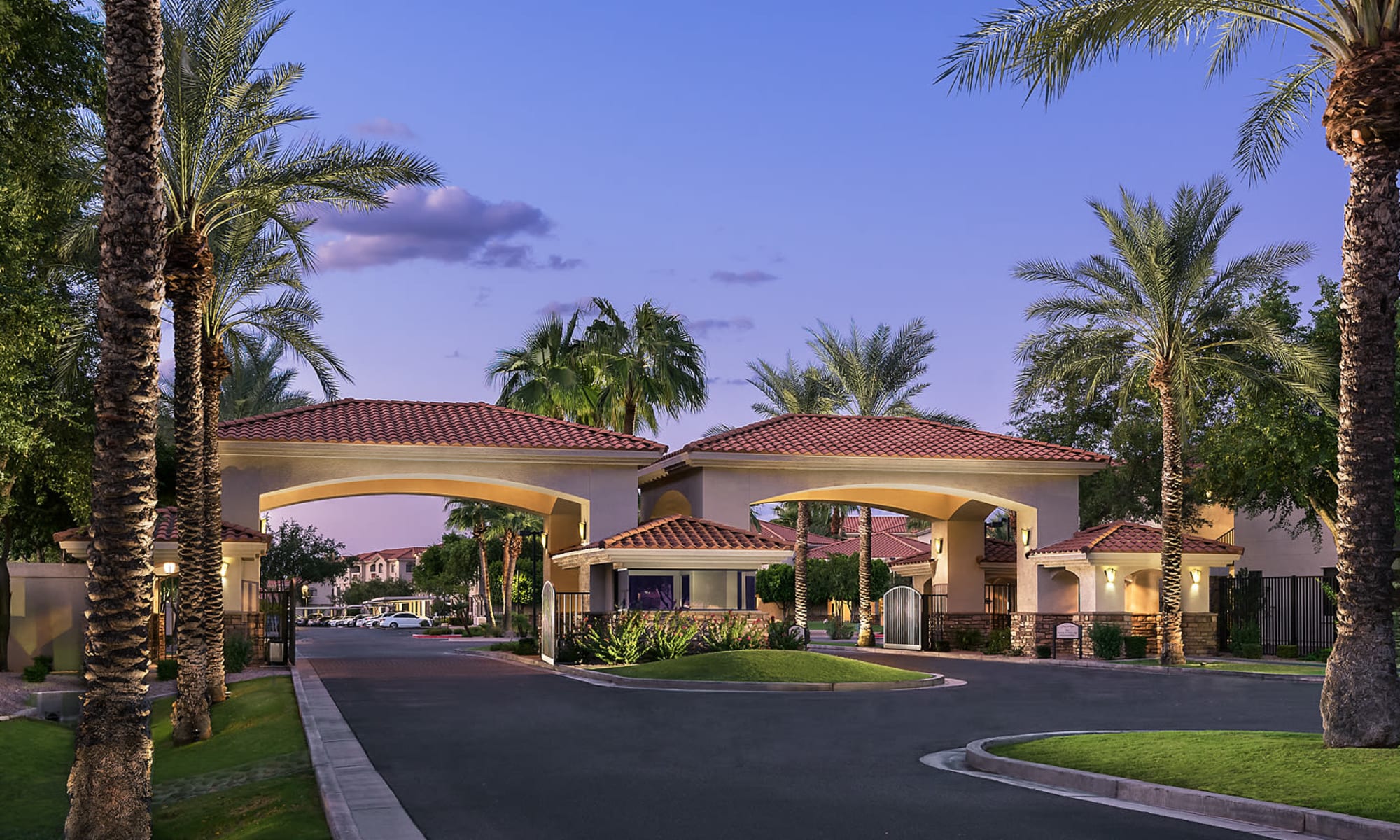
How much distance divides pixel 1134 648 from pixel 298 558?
6245 centimetres

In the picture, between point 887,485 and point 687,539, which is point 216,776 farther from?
point 887,485

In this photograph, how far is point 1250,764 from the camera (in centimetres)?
1199

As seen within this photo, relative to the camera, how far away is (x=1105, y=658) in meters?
37.8

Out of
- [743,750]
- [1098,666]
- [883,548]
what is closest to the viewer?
[743,750]

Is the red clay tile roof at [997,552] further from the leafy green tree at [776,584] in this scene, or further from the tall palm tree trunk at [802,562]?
the leafy green tree at [776,584]

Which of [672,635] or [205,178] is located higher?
[205,178]

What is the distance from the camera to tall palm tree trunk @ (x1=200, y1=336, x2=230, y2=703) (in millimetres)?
22953

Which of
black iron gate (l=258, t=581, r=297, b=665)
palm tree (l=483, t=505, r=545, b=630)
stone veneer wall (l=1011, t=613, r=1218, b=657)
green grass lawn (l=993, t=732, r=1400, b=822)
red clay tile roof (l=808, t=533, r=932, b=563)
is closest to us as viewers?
green grass lawn (l=993, t=732, r=1400, b=822)

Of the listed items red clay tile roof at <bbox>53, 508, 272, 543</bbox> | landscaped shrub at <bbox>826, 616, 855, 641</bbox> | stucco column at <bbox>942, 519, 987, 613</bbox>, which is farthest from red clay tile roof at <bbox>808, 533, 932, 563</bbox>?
red clay tile roof at <bbox>53, 508, 272, 543</bbox>

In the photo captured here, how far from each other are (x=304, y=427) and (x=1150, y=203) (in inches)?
903

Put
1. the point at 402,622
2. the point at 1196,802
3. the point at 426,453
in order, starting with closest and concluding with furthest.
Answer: the point at 1196,802 → the point at 426,453 → the point at 402,622

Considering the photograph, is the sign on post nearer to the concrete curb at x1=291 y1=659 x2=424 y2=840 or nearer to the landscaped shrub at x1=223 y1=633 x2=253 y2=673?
the landscaped shrub at x1=223 y1=633 x2=253 y2=673

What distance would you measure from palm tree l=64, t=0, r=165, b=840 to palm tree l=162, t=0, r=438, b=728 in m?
8.15

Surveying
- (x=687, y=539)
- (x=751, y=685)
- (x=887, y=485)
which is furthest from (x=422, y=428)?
(x=751, y=685)
